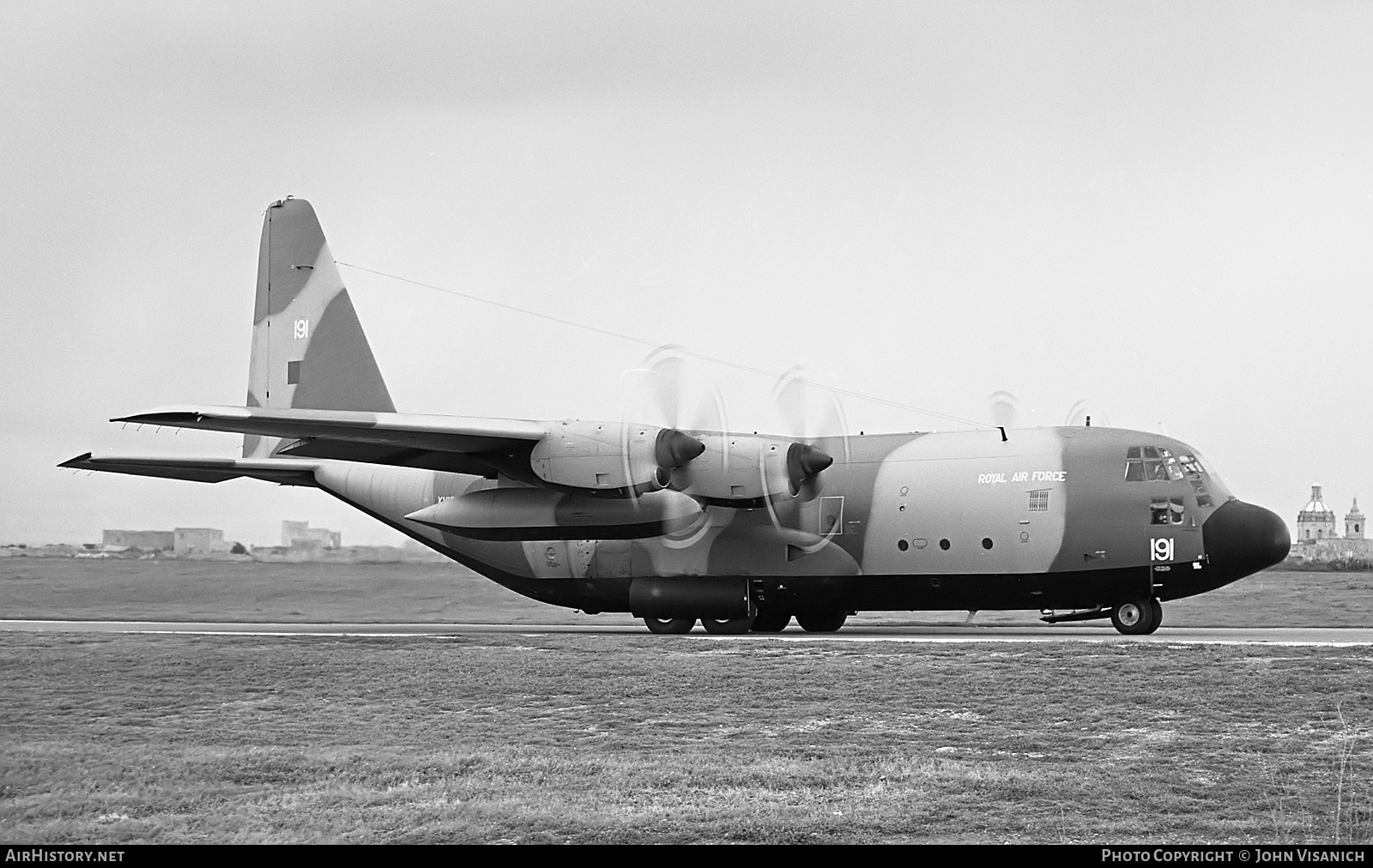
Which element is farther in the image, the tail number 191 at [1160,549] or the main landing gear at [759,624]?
the main landing gear at [759,624]

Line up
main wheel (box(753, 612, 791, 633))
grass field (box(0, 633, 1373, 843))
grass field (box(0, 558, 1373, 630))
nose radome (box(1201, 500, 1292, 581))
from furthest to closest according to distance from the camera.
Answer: grass field (box(0, 558, 1373, 630))
main wheel (box(753, 612, 791, 633))
nose radome (box(1201, 500, 1292, 581))
grass field (box(0, 633, 1373, 843))

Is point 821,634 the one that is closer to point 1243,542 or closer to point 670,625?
point 670,625

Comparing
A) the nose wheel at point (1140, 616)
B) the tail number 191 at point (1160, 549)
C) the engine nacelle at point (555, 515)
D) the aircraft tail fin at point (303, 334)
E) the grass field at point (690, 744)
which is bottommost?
the grass field at point (690, 744)

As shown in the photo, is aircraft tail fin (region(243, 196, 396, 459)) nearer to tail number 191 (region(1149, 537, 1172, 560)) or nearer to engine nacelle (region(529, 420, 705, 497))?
engine nacelle (region(529, 420, 705, 497))

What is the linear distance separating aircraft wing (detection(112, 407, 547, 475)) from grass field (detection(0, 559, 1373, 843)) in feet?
11.6

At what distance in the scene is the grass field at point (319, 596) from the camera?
2719 centimetres

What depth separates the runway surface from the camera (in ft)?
69.4

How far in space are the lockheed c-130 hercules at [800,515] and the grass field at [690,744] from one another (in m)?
4.66

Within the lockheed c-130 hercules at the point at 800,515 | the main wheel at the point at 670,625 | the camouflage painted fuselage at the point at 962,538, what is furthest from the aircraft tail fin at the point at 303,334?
the main wheel at the point at 670,625

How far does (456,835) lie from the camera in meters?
8.24

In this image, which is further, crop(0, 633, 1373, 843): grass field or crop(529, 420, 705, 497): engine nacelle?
crop(529, 420, 705, 497): engine nacelle

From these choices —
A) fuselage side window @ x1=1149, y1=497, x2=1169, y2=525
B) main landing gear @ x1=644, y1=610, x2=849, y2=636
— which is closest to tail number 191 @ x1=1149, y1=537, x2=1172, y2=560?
fuselage side window @ x1=1149, y1=497, x2=1169, y2=525

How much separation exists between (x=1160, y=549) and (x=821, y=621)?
6705 millimetres

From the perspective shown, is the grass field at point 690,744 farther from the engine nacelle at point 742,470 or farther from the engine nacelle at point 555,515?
the engine nacelle at point 742,470
